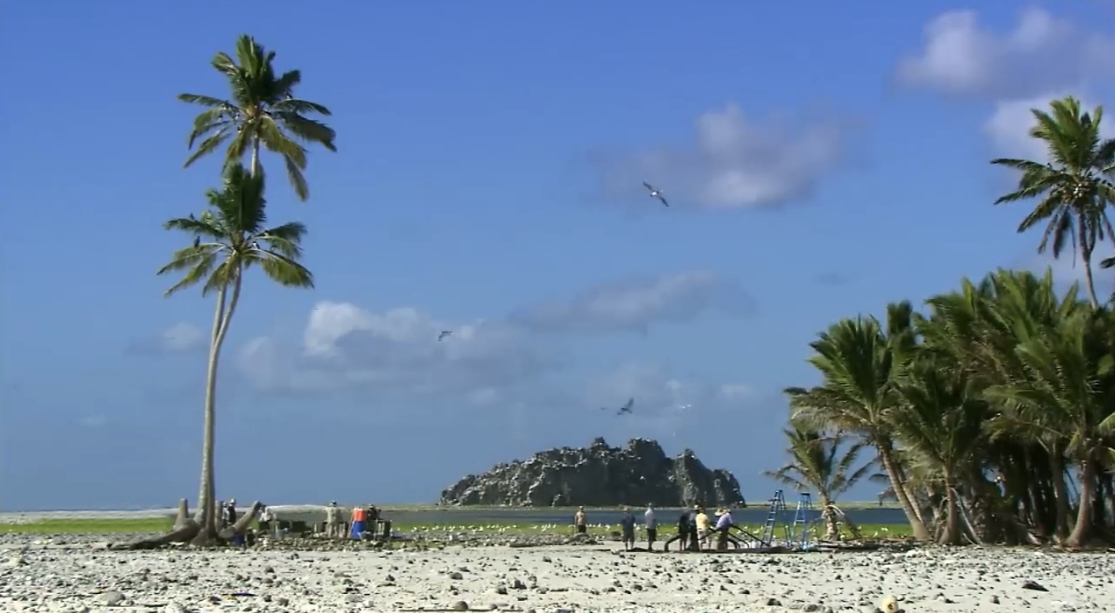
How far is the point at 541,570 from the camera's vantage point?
27.6 meters

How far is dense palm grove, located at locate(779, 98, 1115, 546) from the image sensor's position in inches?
1382

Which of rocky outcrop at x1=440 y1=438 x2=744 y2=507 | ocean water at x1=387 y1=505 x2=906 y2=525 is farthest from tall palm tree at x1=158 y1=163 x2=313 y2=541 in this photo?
rocky outcrop at x1=440 y1=438 x2=744 y2=507

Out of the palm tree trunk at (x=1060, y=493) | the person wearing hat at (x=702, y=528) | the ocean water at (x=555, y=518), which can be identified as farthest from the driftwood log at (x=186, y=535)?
the ocean water at (x=555, y=518)

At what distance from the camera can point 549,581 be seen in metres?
24.0

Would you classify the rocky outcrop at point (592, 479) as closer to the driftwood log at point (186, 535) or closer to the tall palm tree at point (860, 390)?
the tall palm tree at point (860, 390)

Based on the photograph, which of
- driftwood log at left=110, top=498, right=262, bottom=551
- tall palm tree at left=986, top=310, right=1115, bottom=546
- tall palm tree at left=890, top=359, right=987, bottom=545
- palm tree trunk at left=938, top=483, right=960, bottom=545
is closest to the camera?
tall palm tree at left=986, top=310, right=1115, bottom=546

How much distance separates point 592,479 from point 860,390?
118m

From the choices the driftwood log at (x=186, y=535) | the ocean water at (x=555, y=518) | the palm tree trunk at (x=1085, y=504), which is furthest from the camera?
the ocean water at (x=555, y=518)

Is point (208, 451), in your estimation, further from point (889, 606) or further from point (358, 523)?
point (889, 606)

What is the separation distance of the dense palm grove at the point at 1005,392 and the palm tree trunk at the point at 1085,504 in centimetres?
5

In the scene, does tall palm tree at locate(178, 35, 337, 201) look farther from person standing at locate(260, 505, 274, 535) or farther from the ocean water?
the ocean water

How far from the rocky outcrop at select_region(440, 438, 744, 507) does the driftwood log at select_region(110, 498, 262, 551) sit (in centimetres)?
9247

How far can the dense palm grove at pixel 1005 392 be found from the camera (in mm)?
35094

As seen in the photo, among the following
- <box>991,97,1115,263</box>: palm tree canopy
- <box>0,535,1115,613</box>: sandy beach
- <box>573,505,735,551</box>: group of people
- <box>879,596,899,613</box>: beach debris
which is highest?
<box>991,97,1115,263</box>: palm tree canopy
